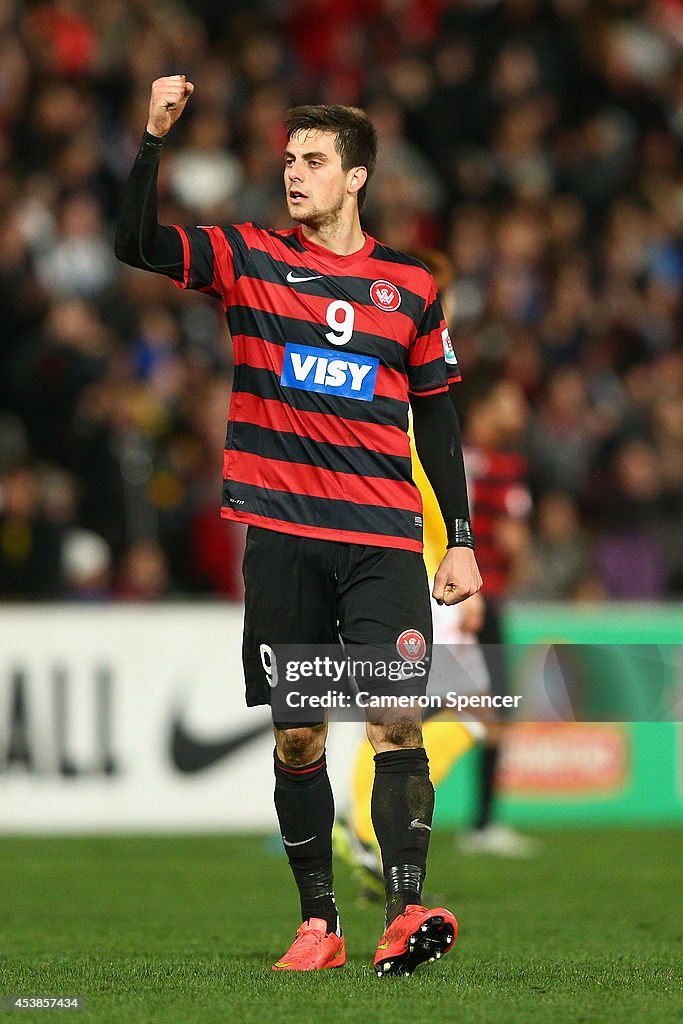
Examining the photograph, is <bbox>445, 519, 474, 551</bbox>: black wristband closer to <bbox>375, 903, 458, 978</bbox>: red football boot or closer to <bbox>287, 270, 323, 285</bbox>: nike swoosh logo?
<bbox>287, 270, 323, 285</bbox>: nike swoosh logo

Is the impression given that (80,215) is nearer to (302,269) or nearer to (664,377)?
(664,377)

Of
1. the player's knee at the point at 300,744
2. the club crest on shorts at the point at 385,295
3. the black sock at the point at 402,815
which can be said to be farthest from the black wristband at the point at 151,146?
the black sock at the point at 402,815

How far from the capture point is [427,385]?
473 cm

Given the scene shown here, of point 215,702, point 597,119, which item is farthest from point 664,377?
point 215,702

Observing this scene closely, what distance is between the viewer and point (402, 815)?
4.45m

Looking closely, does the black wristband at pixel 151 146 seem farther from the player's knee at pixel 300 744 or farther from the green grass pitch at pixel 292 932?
the green grass pitch at pixel 292 932

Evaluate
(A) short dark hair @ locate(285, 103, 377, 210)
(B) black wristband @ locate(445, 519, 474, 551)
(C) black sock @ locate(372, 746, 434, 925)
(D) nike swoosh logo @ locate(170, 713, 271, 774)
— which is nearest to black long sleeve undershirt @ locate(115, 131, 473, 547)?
(B) black wristband @ locate(445, 519, 474, 551)

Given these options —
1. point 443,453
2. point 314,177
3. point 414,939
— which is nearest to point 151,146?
point 314,177

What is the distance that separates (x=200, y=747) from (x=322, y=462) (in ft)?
16.6

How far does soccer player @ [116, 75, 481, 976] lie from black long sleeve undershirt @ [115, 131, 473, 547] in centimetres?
2

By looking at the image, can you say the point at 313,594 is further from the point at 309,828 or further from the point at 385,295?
the point at 385,295

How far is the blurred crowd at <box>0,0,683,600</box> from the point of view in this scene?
10.4 meters

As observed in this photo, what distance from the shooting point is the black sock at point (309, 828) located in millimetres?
4664

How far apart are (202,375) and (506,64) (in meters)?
4.78
